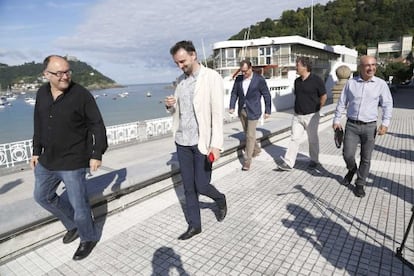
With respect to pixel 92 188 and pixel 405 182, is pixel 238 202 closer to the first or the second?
pixel 92 188

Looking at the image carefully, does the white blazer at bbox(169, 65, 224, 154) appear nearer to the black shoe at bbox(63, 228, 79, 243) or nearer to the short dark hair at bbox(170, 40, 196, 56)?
the short dark hair at bbox(170, 40, 196, 56)

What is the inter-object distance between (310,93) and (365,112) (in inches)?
47.6

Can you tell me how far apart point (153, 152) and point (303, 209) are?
24.2ft

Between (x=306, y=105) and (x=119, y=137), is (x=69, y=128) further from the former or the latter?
(x=119, y=137)

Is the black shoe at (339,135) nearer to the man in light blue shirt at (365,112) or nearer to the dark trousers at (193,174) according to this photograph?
the man in light blue shirt at (365,112)

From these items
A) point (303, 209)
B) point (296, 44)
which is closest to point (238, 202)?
point (303, 209)

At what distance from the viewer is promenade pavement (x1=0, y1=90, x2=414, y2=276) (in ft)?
8.27

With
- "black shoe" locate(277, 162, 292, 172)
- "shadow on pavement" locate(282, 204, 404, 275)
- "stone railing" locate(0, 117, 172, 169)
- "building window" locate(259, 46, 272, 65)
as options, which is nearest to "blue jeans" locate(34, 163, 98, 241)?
"shadow on pavement" locate(282, 204, 404, 275)

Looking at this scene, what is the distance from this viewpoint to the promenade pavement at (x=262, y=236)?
2.52 meters

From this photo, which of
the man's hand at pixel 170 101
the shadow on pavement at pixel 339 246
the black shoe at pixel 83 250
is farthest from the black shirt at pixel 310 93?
the black shoe at pixel 83 250

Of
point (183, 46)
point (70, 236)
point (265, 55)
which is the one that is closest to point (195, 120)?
point (183, 46)

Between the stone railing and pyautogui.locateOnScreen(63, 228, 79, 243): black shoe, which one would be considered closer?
pyautogui.locateOnScreen(63, 228, 79, 243): black shoe

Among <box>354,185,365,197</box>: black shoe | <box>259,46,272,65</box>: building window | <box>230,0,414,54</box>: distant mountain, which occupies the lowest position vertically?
<box>354,185,365,197</box>: black shoe

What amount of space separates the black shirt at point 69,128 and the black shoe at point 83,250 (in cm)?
77
